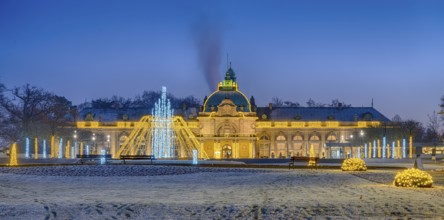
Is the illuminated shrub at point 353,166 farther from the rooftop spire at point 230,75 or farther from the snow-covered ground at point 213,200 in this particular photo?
the rooftop spire at point 230,75

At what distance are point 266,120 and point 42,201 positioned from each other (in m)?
109

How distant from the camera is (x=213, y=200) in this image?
2155 centimetres

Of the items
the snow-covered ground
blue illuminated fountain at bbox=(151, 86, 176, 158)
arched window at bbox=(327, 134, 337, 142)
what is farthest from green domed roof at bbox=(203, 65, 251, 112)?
the snow-covered ground

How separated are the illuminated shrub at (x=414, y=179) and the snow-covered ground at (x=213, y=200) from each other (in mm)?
537

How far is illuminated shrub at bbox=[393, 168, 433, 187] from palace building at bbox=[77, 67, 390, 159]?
294 feet

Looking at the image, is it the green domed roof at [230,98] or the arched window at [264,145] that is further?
the arched window at [264,145]

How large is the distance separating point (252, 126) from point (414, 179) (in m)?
95.7

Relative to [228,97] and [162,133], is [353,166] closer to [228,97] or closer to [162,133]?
[162,133]

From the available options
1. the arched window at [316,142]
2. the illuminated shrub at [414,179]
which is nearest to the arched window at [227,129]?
the arched window at [316,142]

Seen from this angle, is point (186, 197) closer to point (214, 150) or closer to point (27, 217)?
point (27, 217)

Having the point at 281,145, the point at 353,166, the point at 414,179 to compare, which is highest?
the point at 281,145

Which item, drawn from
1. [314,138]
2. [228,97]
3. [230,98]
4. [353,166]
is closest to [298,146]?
[314,138]

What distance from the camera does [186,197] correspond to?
22.8m

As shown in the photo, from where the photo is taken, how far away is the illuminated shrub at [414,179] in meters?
27.8
